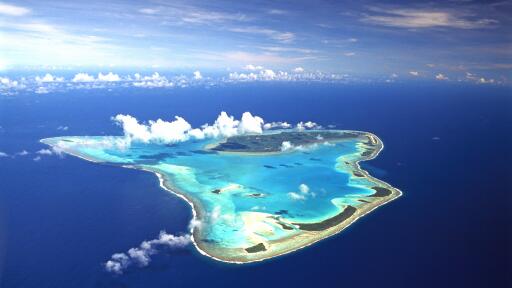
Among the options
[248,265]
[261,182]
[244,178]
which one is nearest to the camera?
[248,265]

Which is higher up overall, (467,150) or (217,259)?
(467,150)

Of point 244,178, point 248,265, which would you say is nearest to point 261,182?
point 244,178

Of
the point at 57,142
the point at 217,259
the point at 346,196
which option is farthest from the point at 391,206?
the point at 57,142

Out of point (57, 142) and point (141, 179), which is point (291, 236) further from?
point (57, 142)

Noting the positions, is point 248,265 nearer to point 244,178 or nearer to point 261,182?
point 261,182

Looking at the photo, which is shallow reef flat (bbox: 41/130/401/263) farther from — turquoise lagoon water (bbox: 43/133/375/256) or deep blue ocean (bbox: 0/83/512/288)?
deep blue ocean (bbox: 0/83/512/288)

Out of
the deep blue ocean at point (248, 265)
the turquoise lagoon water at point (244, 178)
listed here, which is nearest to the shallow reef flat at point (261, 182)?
the turquoise lagoon water at point (244, 178)
